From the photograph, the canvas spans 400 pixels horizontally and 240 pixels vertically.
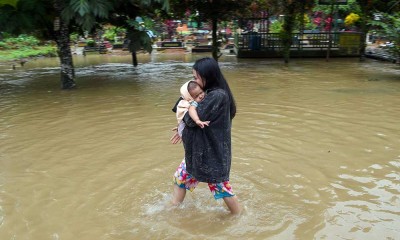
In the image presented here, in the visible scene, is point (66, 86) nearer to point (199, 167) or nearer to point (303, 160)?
point (303, 160)

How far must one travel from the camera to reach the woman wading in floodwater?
315 cm

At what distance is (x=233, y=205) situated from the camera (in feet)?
12.0

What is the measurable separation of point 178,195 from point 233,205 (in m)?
0.55

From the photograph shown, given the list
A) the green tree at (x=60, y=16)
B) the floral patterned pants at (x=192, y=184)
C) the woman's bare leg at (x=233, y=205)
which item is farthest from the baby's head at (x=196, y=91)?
the green tree at (x=60, y=16)

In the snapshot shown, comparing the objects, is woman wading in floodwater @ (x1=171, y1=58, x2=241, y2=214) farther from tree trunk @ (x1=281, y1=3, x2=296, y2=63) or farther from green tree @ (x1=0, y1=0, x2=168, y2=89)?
tree trunk @ (x1=281, y1=3, x2=296, y2=63)

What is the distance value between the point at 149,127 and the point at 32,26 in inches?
253

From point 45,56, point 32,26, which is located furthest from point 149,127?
point 45,56

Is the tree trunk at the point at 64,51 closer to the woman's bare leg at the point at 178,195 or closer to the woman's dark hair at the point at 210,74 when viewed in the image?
the woman's bare leg at the point at 178,195

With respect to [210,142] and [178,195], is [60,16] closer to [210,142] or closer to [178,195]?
[178,195]

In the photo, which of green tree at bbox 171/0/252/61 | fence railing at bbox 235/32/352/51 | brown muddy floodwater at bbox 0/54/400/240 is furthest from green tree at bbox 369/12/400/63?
fence railing at bbox 235/32/352/51

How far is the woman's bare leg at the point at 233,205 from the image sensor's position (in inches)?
142

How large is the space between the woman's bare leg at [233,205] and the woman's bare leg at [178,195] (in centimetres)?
45

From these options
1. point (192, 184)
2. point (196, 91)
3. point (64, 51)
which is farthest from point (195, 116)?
point (64, 51)

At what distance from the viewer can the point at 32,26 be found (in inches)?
444
